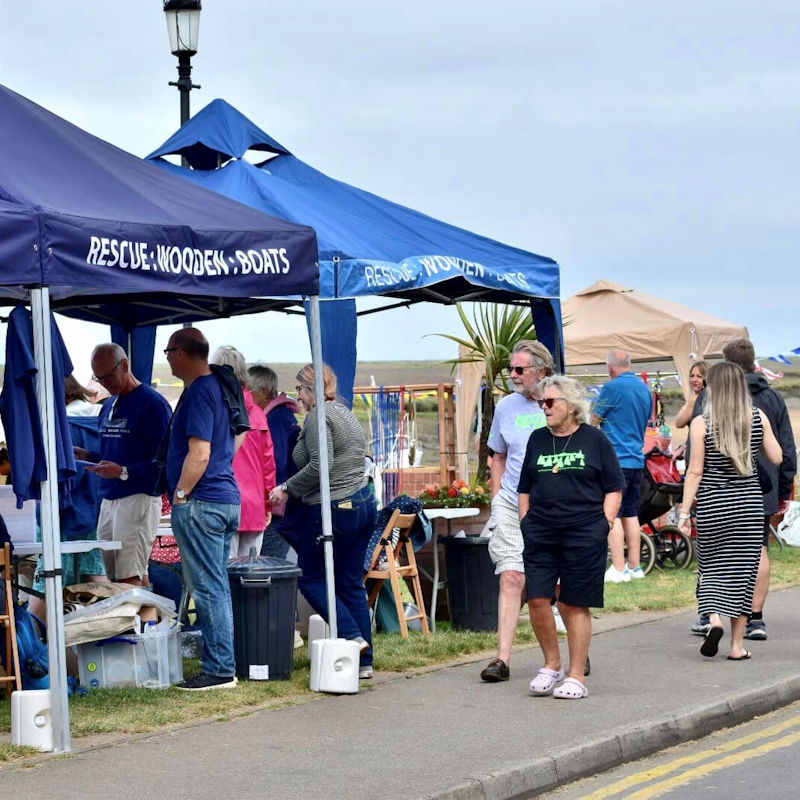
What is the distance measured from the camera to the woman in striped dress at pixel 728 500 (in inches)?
372

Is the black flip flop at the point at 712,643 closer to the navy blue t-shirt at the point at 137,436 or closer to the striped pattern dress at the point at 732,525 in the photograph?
the striped pattern dress at the point at 732,525

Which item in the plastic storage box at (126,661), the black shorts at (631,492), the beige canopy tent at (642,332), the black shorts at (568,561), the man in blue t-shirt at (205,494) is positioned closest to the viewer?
the black shorts at (568,561)

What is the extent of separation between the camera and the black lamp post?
41.0ft

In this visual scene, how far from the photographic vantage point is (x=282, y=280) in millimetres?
8172

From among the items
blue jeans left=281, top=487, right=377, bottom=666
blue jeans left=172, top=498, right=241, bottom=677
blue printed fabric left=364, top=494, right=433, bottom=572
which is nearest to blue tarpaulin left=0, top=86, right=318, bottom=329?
blue jeans left=172, top=498, right=241, bottom=677

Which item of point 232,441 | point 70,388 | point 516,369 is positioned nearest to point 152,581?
point 70,388

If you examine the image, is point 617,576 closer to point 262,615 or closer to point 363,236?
point 363,236

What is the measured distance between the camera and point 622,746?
7.11 m

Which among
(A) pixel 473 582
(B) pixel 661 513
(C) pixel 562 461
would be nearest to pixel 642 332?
(B) pixel 661 513

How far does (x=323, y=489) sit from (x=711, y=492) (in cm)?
279

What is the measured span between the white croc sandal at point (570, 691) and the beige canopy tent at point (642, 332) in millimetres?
12829

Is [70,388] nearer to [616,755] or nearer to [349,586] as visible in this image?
[349,586]

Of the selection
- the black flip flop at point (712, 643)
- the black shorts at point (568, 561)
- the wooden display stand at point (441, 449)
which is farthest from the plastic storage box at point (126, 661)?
the wooden display stand at point (441, 449)

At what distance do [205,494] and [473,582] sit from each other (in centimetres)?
302
